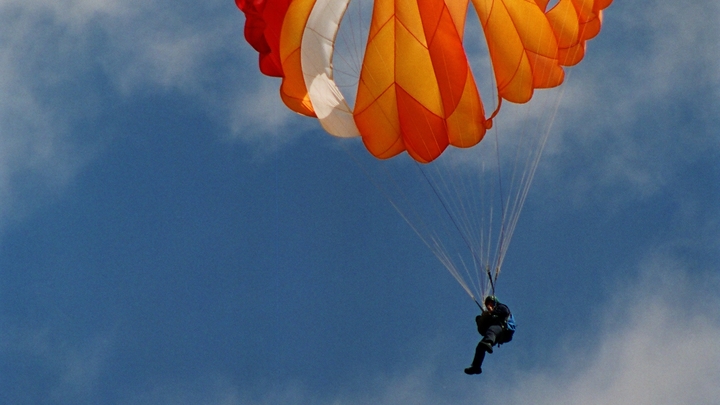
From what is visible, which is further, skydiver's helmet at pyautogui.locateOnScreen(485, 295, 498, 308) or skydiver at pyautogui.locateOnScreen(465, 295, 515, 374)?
skydiver's helmet at pyautogui.locateOnScreen(485, 295, 498, 308)

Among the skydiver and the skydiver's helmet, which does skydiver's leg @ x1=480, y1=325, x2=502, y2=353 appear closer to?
the skydiver

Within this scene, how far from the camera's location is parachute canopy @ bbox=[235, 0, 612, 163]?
60.7 ft

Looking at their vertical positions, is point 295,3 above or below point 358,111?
above

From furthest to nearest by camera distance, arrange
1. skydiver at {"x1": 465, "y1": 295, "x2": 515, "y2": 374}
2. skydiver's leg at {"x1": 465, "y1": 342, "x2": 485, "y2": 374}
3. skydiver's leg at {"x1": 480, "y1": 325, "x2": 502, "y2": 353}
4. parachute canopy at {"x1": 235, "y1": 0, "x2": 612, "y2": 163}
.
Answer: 1. parachute canopy at {"x1": 235, "y1": 0, "x2": 612, "y2": 163}
2. skydiver at {"x1": 465, "y1": 295, "x2": 515, "y2": 374}
3. skydiver's leg at {"x1": 480, "y1": 325, "x2": 502, "y2": 353}
4. skydiver's leg at {"x1": 465, "y1": 342, "x2": 485, "y2": 374}

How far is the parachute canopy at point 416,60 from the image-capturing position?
1850 centimetres

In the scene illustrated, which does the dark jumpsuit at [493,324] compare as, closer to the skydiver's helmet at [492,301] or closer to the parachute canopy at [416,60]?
the skydiver's helmet at [492,301]

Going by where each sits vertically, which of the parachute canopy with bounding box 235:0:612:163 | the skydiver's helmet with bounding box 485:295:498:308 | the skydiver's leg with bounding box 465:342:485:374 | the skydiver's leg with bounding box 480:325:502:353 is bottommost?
the skydiver's leg with bounding box 465:342:485:374

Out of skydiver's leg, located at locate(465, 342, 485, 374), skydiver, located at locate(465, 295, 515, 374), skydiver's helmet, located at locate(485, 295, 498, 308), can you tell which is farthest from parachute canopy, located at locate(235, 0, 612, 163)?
skydiver's leg, located at locate(465, 342, 485, 374)

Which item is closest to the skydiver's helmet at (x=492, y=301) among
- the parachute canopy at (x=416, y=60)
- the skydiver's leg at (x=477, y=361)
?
the skydiver's leg at (x=477, y=361)

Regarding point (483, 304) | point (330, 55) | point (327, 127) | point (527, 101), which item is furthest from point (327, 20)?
point (483, 304)

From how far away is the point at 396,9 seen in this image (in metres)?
18.5

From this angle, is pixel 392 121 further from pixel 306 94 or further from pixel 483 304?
pixel 483 304

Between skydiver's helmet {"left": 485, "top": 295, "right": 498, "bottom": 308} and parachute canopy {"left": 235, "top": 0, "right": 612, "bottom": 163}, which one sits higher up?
parachute canopy {"left": 235, "top": 0, "right": 612, "bottom": 163}

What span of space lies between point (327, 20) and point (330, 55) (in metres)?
0.55
